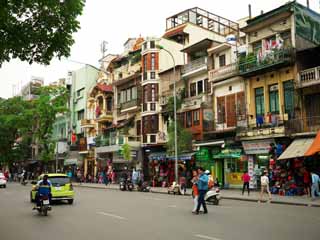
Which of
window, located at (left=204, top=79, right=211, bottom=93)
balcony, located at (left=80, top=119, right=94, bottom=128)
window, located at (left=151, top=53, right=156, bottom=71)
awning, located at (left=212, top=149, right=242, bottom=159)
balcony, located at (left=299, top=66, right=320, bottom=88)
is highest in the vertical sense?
window, located at (left=151, top=53, right=156, bottom=71)

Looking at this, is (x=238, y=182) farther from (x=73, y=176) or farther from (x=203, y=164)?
(x=73, y=176)

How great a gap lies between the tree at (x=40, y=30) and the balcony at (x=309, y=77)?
20474mm

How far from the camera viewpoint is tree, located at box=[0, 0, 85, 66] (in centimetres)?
1141

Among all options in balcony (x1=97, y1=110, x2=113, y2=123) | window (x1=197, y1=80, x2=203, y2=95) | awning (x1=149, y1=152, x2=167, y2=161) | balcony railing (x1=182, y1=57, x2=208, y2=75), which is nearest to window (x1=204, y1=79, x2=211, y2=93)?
window (x1=197, y1=80, x2=203, y2=95)

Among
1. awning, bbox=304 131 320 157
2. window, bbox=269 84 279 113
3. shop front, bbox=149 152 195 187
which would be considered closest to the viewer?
awning, bbox=304 131 320 157

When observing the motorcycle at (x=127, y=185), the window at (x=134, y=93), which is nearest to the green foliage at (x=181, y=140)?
the motorcycle at (x=127, y=185)

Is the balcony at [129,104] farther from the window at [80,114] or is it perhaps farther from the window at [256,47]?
the window at [256,47]

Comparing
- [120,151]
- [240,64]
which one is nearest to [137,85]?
[120,151]

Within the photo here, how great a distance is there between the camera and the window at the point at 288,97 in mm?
30656

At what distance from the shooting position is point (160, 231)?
12117 millimetres

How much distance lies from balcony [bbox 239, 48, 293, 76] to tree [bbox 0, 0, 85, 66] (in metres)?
21.2

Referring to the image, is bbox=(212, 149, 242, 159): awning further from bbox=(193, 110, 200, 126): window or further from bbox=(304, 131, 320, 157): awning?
bbox=(304, 131, 320, 157): awning

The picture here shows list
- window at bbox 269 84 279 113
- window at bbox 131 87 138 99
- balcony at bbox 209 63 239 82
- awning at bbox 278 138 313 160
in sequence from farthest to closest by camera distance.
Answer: window at bbox 131 87 138 99 → balcony at bbox 209 63 239 82 → window at bbox 269 84 279 113 → awning at bbox 278 138 313 160

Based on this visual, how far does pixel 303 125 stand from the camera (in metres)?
29.5
